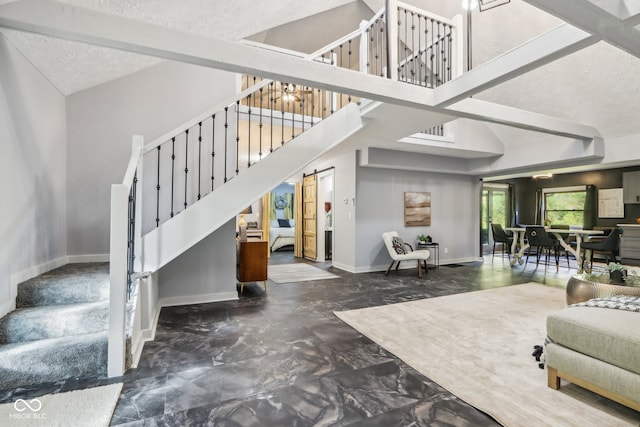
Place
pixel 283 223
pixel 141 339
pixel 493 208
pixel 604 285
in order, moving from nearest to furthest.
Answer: pixel 141 339 < pixel 604 285 < pixel 493 208 < pixel 283 223

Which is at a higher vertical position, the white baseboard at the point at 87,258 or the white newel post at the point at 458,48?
the white newel post at the point at 458,48

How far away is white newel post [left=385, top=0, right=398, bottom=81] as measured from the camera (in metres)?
3.29

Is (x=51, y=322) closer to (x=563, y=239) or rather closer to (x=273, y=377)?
(x=273, y=377)

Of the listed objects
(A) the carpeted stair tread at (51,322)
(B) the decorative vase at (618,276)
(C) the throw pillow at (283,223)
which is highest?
(C) the throw pillow at (283,223)

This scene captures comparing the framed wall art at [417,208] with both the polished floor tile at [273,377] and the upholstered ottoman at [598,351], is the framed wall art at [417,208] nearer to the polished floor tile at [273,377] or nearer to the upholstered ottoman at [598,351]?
the polished floor tile at [273,377]

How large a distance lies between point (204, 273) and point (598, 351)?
389 centimetres

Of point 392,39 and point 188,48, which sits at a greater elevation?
point 392,39

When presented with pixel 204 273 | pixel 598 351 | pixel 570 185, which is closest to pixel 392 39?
pixel 598 351

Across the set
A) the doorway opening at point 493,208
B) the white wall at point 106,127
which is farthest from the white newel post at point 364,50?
the doorway opening at point 493,208

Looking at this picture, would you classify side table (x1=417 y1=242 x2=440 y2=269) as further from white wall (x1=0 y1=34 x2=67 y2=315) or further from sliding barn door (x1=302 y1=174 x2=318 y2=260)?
white wall (x1=0 y1=34 x2=67 y2=315)

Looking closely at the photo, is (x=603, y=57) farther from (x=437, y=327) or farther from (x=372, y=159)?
(x=437, y=327)

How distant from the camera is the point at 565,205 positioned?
9180mm

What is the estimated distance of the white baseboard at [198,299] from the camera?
385cm

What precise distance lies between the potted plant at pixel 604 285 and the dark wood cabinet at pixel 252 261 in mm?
3757
